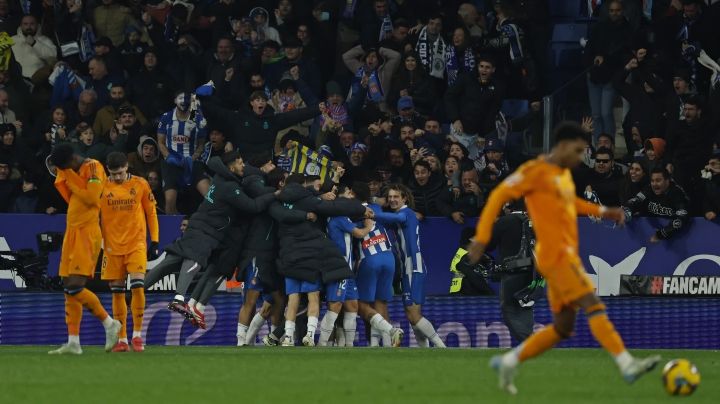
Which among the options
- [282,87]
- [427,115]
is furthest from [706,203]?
[282,87]

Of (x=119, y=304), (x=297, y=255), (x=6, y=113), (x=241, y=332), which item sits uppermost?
(x=6, y=113)

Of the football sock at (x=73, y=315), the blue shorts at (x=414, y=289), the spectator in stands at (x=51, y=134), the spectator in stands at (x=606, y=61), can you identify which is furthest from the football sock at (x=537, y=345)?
the spectator in stands at (x=51, y=134)

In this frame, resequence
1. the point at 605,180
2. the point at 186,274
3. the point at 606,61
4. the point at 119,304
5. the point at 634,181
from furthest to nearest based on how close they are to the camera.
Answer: the point at 606,61 < the point at 605,180 < the point at 634,181 < the point at 186,274 < the point at 119,304

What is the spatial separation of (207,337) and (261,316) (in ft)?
5.22

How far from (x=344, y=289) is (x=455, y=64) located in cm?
639

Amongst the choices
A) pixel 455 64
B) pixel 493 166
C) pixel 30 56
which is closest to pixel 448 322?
pixel 493 166

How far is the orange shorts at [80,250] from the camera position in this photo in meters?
16.8

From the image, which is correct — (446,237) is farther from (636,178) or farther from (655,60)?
(655,60)

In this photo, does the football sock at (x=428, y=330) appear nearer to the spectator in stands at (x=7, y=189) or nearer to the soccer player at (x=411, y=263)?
the soccer player at (x=411, y=263)

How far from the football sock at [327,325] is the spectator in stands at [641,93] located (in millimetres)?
6197

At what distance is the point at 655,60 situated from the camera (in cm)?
2452

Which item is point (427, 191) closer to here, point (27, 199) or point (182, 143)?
point (182, 143)

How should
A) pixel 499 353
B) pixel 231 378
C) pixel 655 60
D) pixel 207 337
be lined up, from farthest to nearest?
pixel 655 60 → pixel 207 337 → pixel 499 353 → pixel 231 378

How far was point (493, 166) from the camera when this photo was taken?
930 inches
